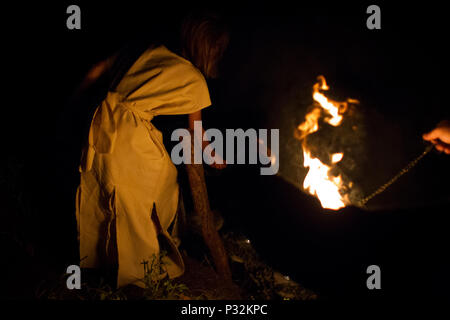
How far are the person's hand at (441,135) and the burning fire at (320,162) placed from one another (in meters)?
1.28

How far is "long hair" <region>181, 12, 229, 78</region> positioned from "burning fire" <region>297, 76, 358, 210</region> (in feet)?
7.38

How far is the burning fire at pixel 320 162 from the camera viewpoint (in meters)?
4.44

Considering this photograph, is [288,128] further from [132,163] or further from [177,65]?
[132,163]

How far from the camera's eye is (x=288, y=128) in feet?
18.7

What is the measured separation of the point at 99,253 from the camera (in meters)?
3.49

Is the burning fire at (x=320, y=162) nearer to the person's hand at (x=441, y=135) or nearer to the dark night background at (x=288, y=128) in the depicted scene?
the dark night background at (x=288, y=128)

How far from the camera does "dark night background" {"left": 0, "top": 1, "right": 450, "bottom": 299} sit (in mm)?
3973

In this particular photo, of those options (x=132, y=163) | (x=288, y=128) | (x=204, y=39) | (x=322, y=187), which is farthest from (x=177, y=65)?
(x=288, y=128)

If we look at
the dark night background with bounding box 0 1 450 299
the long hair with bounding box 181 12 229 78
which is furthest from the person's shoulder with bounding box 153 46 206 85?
the dark night background with bounding box 0 1 450 299

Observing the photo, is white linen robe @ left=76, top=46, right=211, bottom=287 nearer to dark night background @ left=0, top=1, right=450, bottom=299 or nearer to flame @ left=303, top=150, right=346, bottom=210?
dark night background @ left=0, top=1, right=450, bottom=299

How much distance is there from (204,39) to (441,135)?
2457mm

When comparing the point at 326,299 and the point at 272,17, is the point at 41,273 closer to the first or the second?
the point at 326,299

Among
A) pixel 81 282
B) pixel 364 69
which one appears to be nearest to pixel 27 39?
pixel 81 282

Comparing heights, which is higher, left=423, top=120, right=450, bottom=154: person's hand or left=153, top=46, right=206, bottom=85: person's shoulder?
left=153, top=46, right=206, bottom=85: person's shoulder
